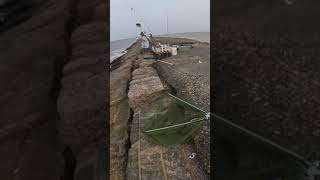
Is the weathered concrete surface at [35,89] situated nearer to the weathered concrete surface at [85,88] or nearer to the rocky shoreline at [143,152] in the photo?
the weathered concrete surface at [85,88]

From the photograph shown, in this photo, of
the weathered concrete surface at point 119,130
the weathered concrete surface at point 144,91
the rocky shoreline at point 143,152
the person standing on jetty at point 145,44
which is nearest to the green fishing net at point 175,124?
the rocky shoreline at point 143,152

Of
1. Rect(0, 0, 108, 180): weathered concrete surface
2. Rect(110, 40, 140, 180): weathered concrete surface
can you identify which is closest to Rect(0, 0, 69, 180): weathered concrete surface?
Rect(0, 0, 108, 180): weathered concrete surface

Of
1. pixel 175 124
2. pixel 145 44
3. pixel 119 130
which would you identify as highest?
pixel 145 44

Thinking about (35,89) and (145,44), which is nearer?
(35,89)

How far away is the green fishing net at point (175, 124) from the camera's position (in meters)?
3.39

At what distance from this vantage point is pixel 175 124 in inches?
137

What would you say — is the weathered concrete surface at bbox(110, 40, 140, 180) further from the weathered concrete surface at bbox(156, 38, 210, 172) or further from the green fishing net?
the weathered concrete surface at bbox(156, 38, 210, 172)

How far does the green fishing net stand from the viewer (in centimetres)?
339

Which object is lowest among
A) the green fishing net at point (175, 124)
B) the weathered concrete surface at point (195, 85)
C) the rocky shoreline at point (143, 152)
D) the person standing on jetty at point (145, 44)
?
the rocky shoreline at point (143, 152)

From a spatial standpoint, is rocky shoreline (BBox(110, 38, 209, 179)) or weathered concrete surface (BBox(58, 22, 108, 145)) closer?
weathered concrete surface (BBox(58, 22, 108, 145))

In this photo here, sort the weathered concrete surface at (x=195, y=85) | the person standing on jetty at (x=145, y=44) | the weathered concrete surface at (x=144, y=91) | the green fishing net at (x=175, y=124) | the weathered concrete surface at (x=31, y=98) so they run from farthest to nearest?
1. the person standing on jetty at (x=145, y=44)
2. the weathered concrete surface at (x=144, y=91)
3. the green fishing net at (x=175, y=124)
4. the weathered concrete surface at (x=195, y=85)
5. the weathered concrete surface at (x=31, y=98)

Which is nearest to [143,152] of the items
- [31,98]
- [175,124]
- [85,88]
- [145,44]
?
[175,124]

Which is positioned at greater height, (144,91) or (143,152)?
(144,91)

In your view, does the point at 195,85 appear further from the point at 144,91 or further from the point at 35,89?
the point at 35,89
